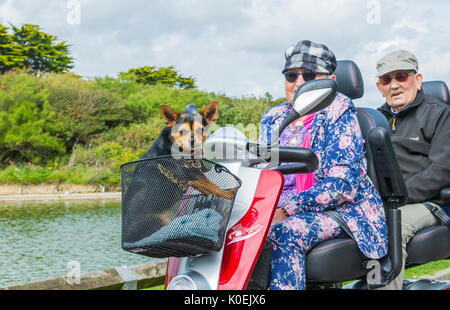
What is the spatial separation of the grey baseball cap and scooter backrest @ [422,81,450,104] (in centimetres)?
47

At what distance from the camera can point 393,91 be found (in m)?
2.71

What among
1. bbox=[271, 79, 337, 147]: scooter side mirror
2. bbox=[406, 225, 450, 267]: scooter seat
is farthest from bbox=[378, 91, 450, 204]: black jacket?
bbox=[271, 79, 337, 147]: scooter side mirror

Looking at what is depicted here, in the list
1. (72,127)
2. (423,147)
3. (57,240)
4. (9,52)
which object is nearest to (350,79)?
(423,147)

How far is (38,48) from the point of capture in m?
24.4

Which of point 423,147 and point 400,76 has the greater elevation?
point 400,76

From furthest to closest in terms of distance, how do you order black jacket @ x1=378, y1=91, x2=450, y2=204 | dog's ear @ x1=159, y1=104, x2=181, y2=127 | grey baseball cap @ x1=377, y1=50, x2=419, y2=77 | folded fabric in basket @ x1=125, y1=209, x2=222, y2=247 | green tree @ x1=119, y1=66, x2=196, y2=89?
green tree @ x1=119, y1=66, x2=196, y2=89, dog's ear @ x1=159, y1=104, x2=181, y2=127, grey baseball cap @ x1=377, y1=50, x2=419, y2=77, black jacket @ x1=378, y1=91, x2=450, y2=204, folded fabric in basket @ x1=125, y1=209, x2=222, y2=247

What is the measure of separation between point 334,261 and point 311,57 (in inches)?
35.0

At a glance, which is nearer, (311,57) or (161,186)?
(161,186)

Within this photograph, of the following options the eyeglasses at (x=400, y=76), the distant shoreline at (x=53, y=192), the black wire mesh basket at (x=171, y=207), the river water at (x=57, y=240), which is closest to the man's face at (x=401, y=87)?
the eyeglasses at (x=400, y=76)

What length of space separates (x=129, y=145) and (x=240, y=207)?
47.7 ft

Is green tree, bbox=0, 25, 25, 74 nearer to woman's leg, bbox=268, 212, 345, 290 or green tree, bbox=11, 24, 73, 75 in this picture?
green tree, bbox=11, 24, 73, 75

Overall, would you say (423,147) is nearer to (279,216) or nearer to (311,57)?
(311,57)

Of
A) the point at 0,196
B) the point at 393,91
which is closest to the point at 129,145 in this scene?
the point at 0,196

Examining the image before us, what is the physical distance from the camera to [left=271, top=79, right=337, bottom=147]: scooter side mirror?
1179 millimetres
